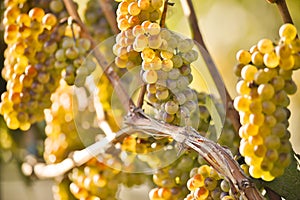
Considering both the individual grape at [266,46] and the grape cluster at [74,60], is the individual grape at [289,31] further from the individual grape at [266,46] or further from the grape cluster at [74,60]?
the grape cluster at [74,60]

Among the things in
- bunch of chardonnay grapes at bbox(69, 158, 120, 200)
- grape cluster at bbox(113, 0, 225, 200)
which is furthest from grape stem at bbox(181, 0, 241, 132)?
bunch of chardonnay grapes at bbox(69, 158, 120, 200)

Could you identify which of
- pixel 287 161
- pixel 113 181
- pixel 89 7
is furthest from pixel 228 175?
pixel 89 7

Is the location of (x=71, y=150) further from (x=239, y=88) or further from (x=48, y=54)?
(x=239, y=88)

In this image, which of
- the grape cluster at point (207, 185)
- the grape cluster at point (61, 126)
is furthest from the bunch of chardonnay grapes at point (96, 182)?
the grape cluster at point (207, 185)

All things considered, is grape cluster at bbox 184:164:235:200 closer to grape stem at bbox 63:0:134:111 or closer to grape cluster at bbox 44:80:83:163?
grape stem at bbox 63:0:134:111

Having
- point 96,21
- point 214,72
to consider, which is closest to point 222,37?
point 96,21

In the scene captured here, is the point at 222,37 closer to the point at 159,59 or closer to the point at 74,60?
the point at 74,60
